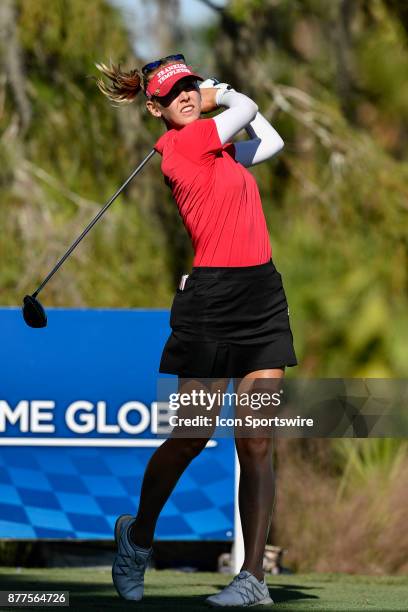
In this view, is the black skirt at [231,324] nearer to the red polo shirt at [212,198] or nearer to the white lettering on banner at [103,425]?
the red polo shirt at [212,198]

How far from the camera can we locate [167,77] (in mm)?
4332

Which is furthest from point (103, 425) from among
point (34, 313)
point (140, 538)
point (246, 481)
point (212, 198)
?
point (212, 198)

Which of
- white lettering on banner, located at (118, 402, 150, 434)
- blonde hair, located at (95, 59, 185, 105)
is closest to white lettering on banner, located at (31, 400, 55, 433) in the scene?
white lettering on banner, located at (118, 402, 150, 434)

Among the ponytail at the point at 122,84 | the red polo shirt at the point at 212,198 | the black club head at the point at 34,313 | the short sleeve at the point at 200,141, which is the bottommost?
the black club head at the point at 34,313

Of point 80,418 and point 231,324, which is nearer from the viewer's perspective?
point 231,324

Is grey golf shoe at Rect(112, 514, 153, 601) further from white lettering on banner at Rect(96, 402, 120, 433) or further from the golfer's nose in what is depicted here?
white lettering on banner at Rect(96, 402, 120, 433)

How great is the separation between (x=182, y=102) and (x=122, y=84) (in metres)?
0.30

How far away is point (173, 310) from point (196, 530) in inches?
91.0

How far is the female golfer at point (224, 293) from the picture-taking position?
4203mm

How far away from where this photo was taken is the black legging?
4.24 metres

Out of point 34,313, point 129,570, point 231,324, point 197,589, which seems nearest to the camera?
point 231,324

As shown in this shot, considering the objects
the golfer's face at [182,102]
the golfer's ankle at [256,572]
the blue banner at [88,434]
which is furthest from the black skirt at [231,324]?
the blue banner at [88,434]

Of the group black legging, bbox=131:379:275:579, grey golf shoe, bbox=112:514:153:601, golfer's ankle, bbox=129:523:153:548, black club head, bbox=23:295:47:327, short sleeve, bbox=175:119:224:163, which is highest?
short sleeve, bbox=175:119:224:163

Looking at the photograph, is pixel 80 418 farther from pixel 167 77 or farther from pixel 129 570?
pixel 167 77
